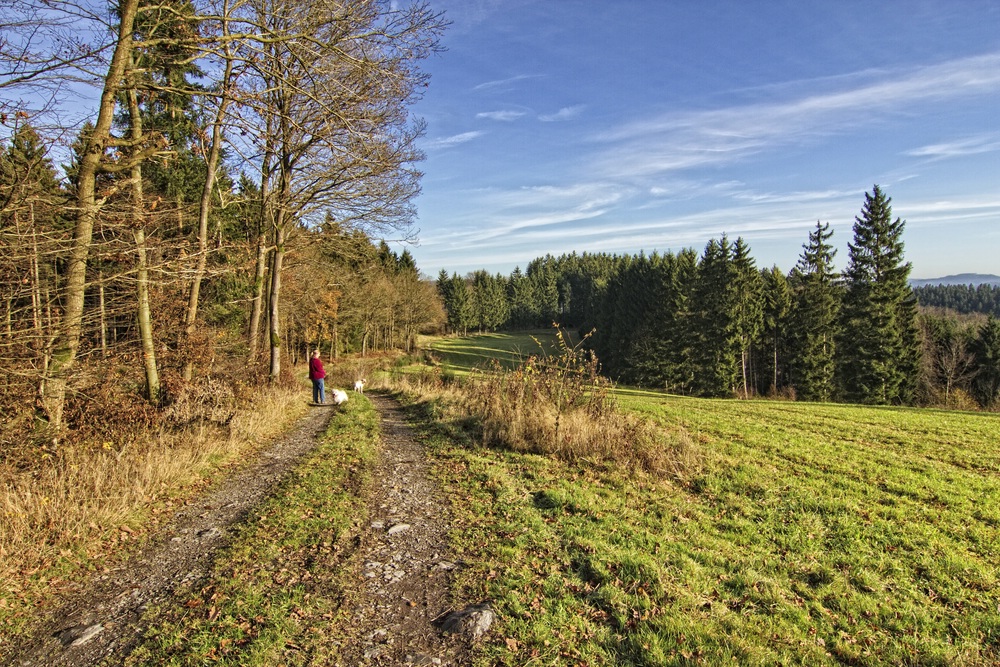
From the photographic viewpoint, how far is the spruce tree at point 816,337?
35938mm

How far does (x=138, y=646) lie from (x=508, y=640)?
2.49 meters

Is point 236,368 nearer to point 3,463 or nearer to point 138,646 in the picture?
point 3,463

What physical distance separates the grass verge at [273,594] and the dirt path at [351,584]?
155mm

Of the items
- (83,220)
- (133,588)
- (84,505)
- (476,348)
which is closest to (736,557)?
(133,588)

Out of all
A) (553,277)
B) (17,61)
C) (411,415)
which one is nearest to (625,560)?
(17,61)

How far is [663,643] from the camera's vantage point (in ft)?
11.2

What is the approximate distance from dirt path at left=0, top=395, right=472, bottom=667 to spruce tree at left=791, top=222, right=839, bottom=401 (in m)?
38.1

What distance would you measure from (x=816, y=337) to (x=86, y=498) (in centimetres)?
4192

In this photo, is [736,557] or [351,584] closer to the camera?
[351,584]

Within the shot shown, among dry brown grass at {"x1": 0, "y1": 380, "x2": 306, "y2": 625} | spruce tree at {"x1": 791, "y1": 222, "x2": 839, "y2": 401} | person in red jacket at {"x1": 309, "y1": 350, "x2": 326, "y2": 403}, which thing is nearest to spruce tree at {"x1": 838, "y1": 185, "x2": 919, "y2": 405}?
spruce tree at {"x1": 791, "y1": 222, "x2": 839, "y2": 401}

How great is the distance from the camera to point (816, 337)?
3612cm

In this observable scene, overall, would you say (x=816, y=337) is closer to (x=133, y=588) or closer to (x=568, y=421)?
(x=568, y=421)

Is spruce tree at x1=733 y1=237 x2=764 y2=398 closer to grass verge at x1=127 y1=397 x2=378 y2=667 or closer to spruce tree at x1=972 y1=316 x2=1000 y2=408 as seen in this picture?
spruce tree at x1=972 y1=316 x2=1000 y2=408

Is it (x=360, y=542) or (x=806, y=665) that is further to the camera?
(x=360, y=542)
